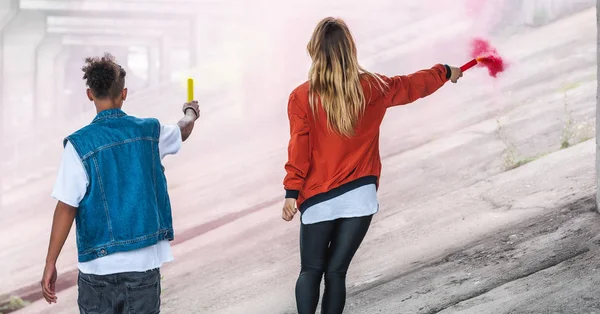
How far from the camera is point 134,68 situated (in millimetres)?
6055

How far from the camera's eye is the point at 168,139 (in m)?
2.76

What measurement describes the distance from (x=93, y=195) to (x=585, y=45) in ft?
13.3

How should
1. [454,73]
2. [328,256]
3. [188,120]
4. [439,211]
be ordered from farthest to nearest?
[439,211] → [454,73] → [328,256] → [188,120]

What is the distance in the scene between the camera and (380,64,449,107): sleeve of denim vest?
303 centimetres

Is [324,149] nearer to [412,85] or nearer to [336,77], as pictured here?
[336,77]

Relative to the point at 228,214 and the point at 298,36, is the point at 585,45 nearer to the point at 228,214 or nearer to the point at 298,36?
the point at 298,36

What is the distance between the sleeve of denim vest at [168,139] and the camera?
9.00 feet

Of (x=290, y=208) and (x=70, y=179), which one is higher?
(x=70, y=179)

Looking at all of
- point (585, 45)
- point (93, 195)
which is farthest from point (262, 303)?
point (585, 45)

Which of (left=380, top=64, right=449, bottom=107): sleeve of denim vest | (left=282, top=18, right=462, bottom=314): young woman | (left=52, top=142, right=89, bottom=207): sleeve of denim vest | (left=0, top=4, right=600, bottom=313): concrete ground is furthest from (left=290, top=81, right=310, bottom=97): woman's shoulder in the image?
(left=0, top=4, right=600, bottom=313): concrete ground

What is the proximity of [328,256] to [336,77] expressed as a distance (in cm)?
63

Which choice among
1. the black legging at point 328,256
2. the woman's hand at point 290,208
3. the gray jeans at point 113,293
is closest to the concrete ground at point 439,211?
the black legging at point 328,256

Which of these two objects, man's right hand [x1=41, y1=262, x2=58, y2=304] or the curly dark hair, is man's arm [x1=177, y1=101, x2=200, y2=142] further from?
man's right hand [x1=41, y1=262, x2=58, y2=304]

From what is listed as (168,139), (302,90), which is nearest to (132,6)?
(302,90)
